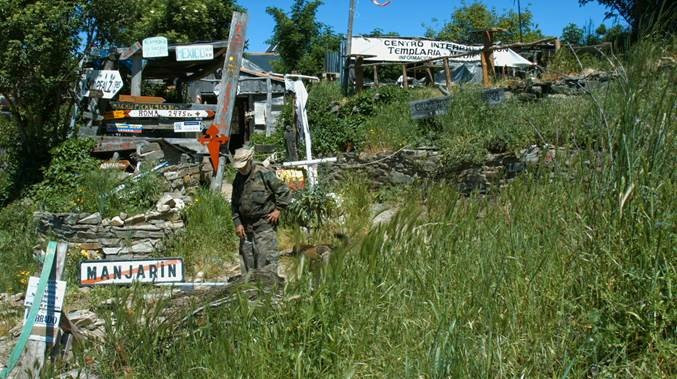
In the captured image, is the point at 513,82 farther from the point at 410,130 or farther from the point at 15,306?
the point at 15,306

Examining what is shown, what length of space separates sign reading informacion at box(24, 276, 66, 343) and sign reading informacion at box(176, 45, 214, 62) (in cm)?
942

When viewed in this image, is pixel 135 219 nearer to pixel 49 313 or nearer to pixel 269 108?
pixel 49 313

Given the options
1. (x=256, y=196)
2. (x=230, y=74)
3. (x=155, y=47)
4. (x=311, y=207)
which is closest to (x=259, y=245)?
(x=256, y=196)

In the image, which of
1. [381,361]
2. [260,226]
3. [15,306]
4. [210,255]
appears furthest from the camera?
[210,255]

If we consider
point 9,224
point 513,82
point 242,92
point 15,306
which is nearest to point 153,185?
point 9,224

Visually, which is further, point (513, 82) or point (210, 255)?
point (513, 82)

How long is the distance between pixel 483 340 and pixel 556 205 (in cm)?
→ 118

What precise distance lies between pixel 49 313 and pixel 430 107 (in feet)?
31.1

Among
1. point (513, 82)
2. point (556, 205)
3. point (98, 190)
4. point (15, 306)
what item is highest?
point (513, 82)

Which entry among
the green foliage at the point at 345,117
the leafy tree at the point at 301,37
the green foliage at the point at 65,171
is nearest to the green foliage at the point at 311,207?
the green foliage at the point at 345,117

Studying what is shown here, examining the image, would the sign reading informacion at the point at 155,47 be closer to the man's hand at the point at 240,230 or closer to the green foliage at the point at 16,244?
the green foliage at the point at 16,244

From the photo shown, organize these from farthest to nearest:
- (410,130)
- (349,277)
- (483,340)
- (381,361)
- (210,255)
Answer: (410,130) < (210,255) < (349,277) < (381,361) < (483,340)

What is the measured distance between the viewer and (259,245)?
719 centimetres

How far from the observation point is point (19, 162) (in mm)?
13617
